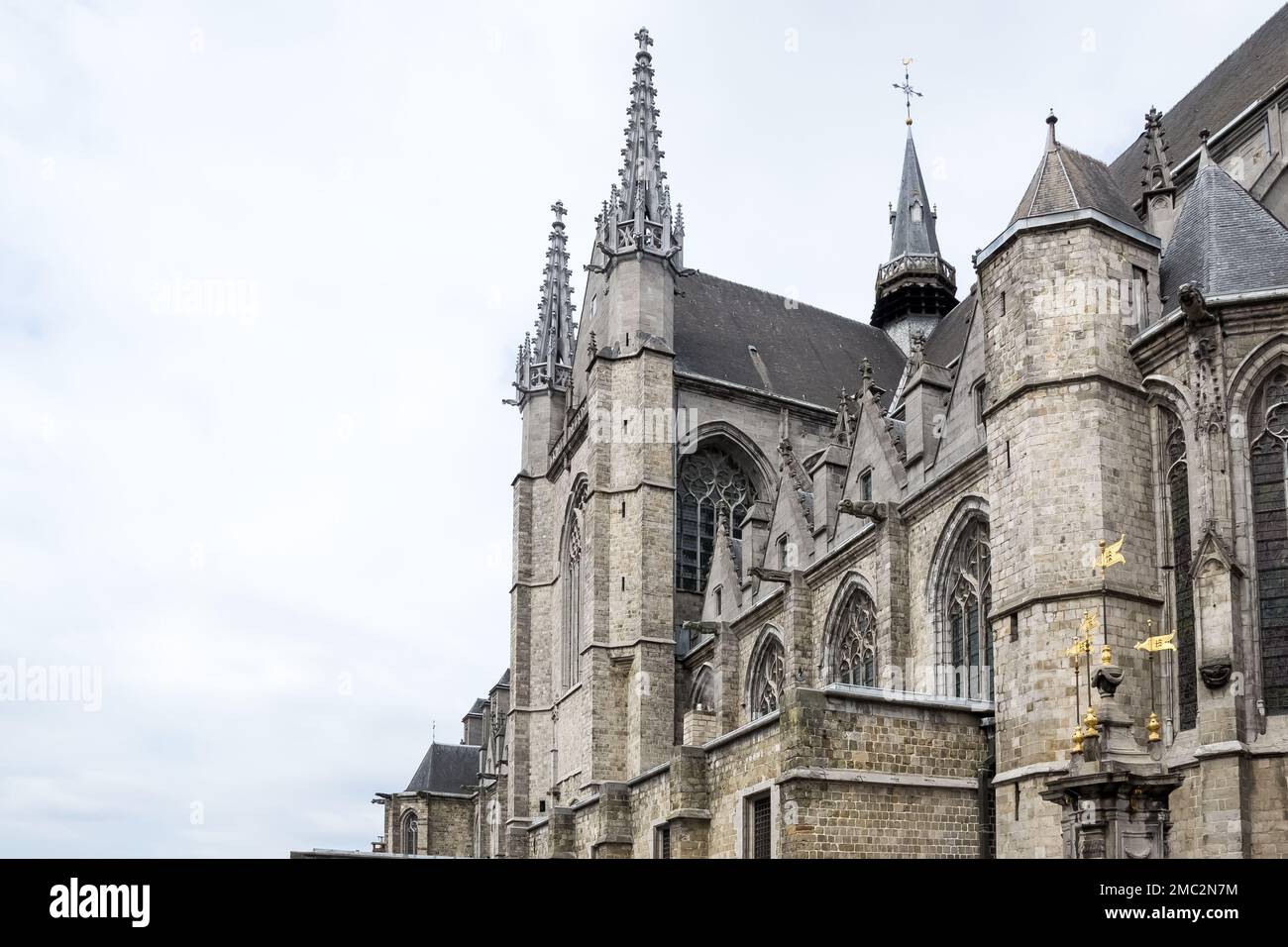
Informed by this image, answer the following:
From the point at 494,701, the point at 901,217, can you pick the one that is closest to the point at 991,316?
the point at 901,217

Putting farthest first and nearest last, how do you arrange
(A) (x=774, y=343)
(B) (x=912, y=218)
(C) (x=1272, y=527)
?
(B) (x=912, y=218)
(A) (x=774, y=343)
(C) (x=1272, y=527)

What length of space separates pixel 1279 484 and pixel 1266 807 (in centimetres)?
387

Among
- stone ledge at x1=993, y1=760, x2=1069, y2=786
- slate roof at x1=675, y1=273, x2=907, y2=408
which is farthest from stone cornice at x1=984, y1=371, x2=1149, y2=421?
slate roof at x1=675, y1=273, x2=907, y2=408

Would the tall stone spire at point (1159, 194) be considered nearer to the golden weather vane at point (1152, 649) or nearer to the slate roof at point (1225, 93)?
the slate roof at point (1225, 93)

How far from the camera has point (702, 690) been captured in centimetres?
3375

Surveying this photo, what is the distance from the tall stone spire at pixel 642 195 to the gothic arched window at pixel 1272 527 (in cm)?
2172

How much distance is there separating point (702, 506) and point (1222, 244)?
20016mm

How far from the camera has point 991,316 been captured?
770 inches

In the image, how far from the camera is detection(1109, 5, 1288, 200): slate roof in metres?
27.4

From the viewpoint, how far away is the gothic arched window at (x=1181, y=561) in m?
16.8

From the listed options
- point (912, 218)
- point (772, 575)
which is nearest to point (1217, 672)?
point (772, 575)

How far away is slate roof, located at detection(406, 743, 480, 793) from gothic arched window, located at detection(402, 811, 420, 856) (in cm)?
119

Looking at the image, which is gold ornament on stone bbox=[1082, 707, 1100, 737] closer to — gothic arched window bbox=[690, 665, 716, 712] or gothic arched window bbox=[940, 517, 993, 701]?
gothic arched window bbox=[940, 517, 993, 701]

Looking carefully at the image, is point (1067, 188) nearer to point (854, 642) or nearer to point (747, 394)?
point (854, 642)
